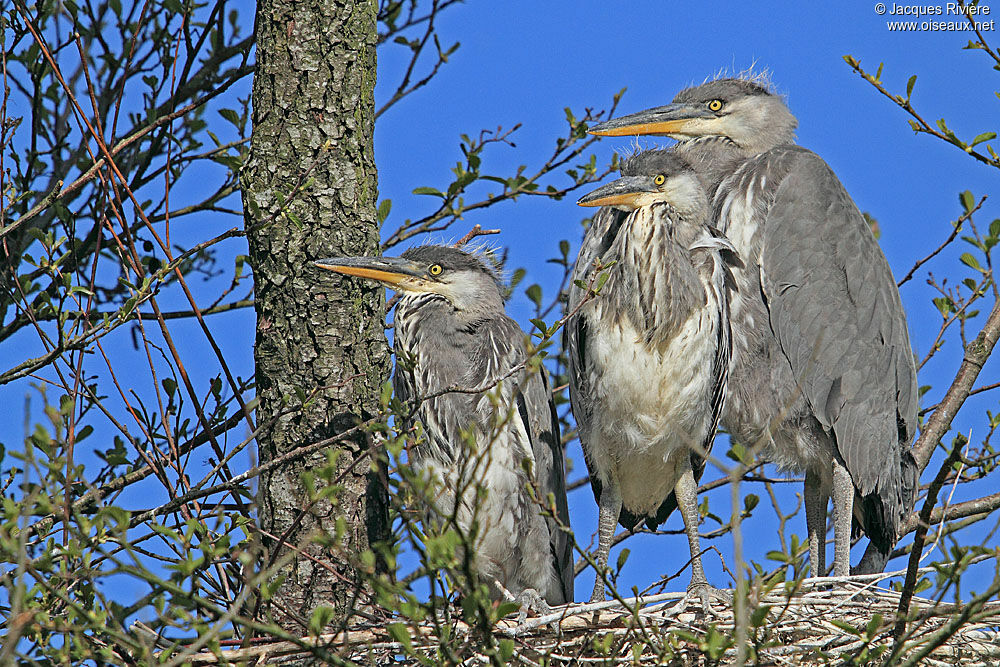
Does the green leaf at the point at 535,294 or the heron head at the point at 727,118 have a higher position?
→ the heron head at the point at 727,118

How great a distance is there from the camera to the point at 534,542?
3.97 metres

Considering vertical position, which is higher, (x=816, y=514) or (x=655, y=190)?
(x=655, y=190)

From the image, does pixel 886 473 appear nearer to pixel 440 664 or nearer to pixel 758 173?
pixel 758 173

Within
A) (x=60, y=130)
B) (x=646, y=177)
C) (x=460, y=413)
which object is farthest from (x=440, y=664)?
(x=60, y=130)

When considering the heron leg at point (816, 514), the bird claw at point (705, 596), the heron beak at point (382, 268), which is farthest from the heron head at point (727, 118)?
the bird claw at point (705, 596)

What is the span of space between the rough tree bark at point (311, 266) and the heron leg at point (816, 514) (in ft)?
6.26

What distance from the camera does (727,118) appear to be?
460 centimetres

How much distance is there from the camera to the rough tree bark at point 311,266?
325 centimetres

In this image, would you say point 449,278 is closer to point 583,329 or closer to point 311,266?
point 583,329

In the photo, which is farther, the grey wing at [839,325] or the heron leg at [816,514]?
the heron leg at [816,514]

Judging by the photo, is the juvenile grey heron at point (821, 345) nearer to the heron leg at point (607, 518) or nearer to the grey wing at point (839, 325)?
the grey wing at point (839, 325)

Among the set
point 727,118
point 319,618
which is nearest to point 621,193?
point 727,118

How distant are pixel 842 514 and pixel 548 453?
115 cm

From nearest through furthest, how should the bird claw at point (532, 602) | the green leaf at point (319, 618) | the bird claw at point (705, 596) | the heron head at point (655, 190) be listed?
the green leaf at point (319, 618) < the bird claw at point (705, 596) < the bird claw at point (532, 602) < the heron head at point (655, 190)
